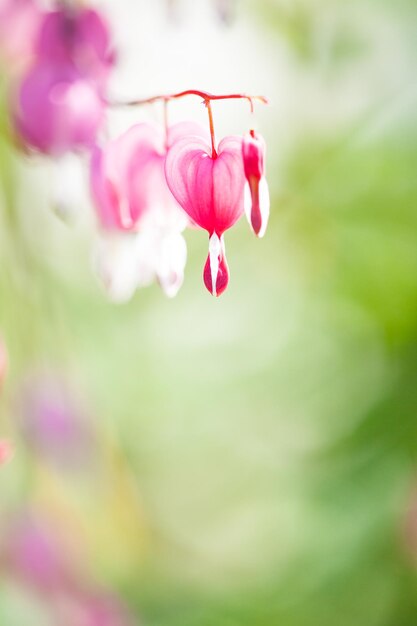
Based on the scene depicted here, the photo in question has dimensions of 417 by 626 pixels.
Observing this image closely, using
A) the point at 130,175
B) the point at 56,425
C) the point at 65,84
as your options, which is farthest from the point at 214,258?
the point at 56,425

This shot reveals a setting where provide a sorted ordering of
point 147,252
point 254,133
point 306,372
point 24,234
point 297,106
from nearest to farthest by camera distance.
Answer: point 254,133 → point 147,252 → point 24,234 → point 297,106 → point 306,372

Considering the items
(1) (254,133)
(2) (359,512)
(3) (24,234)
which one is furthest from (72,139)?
(2) (359,512)

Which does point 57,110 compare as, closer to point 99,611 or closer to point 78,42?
point 78,42

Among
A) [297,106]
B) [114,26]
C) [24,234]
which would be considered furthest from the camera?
[297,106]

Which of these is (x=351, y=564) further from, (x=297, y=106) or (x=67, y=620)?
(x=297, y=106)

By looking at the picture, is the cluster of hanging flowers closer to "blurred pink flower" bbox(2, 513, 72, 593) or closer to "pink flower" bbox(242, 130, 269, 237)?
"pink flower" bbox(242, 130, 269, 237)

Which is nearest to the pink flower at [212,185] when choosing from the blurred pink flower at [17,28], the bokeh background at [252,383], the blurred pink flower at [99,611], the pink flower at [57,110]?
the pink flower at [57,110]

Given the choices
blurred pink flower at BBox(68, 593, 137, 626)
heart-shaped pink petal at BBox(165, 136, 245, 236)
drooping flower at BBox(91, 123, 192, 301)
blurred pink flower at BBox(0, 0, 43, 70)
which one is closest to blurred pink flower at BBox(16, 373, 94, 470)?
blurred pink flower at BBox(68, 593, 137, 626)
